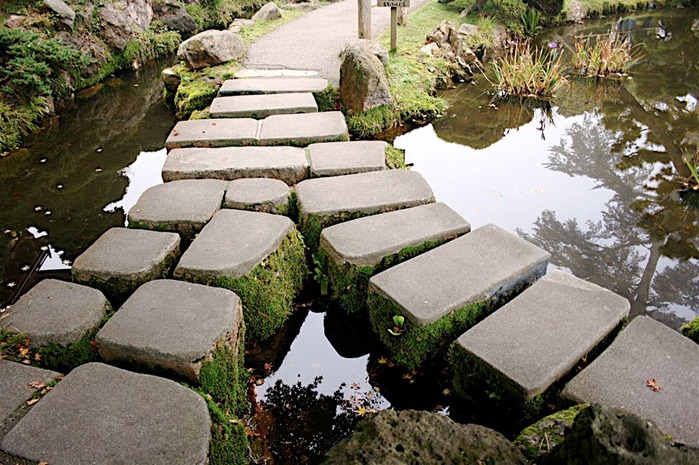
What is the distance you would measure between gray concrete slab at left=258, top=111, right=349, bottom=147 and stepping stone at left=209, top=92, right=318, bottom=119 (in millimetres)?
213

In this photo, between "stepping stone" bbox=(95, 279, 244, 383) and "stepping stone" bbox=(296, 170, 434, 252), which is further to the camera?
"stepping stone" bbox=(296, 170, 434, 252)

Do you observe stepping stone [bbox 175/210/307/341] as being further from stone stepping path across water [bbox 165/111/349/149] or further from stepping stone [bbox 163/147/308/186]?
stone stepping path across water [bbox 165/111/349/149]

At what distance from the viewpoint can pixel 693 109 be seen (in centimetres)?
753

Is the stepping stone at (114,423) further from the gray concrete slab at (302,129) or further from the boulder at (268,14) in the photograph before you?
the boulder at (268,14)

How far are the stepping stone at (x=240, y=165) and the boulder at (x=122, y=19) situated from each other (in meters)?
5.95

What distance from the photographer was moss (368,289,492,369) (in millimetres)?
3082

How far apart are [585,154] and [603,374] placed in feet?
14.3

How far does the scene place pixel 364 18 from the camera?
28.6 ft

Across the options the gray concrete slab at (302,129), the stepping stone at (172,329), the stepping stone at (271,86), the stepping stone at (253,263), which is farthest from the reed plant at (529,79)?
the stepping stone at (172,329)

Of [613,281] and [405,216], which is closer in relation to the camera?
[405,216]

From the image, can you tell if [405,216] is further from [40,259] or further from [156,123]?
[156,123]

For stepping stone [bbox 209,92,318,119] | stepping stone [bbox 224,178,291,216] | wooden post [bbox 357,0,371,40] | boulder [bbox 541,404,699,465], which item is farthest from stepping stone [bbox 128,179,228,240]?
wooden post [bbox 357,0,371,40]

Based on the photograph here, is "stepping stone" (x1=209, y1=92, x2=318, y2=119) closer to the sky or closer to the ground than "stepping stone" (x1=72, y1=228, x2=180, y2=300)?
closer to the sky

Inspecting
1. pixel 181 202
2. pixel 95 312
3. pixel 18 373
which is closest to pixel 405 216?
pixel 181 202
